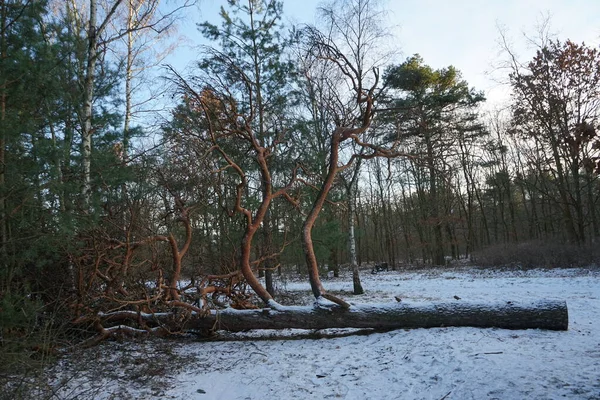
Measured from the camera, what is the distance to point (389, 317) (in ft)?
22.1

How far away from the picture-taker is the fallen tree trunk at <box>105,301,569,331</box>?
6062 millimetres

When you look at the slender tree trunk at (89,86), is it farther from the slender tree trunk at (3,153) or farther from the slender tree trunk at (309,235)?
the slender tree trunk at (309,235)

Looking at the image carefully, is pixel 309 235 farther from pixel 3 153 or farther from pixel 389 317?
pixel 3 153

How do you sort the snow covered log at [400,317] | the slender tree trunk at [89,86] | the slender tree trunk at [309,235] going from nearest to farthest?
the snow covered log at [400,317] → the slender tree trunk at [309,235] → the slender tree trunk at [89,86]

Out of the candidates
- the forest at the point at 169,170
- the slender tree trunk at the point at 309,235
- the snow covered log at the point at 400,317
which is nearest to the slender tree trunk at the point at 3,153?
the forest at the point at 169,170

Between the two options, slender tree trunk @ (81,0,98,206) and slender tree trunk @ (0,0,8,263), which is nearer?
slender tree trunk @ (0,0,8,263)

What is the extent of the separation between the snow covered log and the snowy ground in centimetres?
20

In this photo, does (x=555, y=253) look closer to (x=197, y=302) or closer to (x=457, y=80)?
(x=457, y=80)

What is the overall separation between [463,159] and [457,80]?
649 centimetres

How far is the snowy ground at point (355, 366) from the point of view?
13.2 feet

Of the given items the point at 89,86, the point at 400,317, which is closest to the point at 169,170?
the point at 89,86

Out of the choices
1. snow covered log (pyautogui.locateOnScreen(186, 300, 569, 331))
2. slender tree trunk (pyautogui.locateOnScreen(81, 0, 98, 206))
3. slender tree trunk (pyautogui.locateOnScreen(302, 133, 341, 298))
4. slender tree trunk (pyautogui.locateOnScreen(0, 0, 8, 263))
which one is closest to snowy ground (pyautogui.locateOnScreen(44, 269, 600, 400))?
snow covered log (pyautogui.locateOnScreen(186, 300, 569, 331))

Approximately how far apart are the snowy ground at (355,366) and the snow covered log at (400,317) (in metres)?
0.20

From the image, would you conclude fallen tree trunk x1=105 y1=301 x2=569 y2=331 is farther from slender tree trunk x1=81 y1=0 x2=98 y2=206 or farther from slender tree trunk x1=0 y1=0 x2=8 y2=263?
slender tree trunk x1=81 y1=0 x2=98 y2=206
